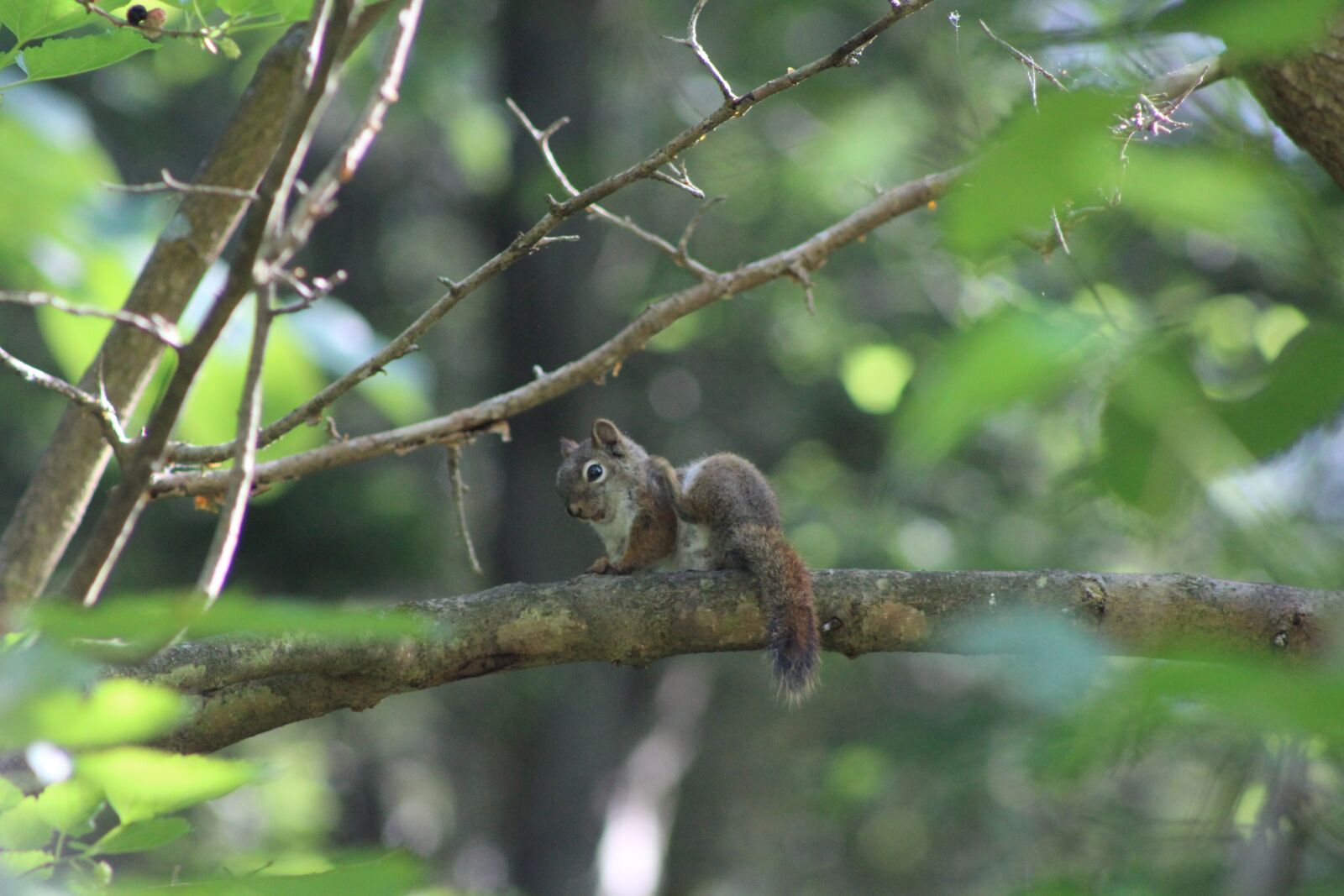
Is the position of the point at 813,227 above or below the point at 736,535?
above

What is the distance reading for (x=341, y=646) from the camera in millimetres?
2332

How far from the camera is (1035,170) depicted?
0.51 meters

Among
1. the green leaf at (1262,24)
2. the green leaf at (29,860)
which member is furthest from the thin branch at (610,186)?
the green leaf at (1262,24)

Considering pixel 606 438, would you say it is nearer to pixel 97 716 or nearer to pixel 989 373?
pixel 97 716

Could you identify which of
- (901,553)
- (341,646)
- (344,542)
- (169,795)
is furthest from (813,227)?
(169,795)

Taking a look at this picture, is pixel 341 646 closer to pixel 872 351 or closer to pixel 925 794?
pixel 872 351

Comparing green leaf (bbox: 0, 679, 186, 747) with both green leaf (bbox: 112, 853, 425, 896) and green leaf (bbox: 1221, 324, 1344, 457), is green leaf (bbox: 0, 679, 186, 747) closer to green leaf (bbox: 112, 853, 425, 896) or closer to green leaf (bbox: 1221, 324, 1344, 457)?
green leaf (bbox: 112, 853, 425, 896)

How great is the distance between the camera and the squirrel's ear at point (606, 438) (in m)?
4.41

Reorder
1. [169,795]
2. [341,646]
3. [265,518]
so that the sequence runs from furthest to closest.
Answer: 1. [265,518]
2. [341,646]
3. [169,795]

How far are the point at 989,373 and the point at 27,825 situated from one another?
4.06ft

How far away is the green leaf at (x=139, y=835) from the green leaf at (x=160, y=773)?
0.33 metres

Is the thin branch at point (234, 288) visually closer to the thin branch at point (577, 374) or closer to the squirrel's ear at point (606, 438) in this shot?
the thin branch at point (577, 374)

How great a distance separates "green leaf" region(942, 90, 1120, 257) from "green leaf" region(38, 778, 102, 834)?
1.10 m

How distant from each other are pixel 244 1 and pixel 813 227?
6592 mm
